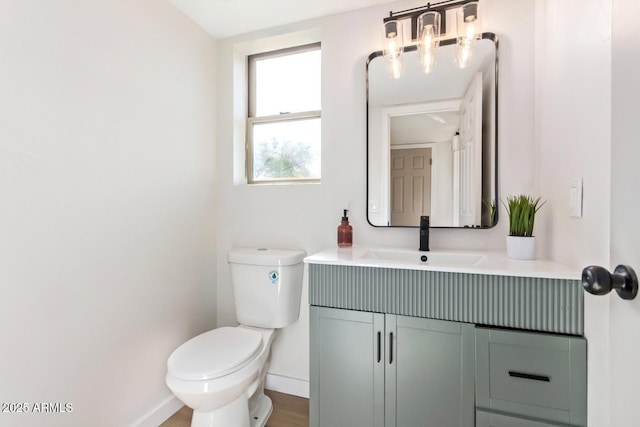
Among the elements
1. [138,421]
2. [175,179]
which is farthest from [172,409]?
[175,179]

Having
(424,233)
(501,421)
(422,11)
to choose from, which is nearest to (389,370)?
(501,421)

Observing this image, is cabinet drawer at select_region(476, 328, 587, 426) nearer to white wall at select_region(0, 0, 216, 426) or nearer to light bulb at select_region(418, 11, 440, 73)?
light bulb at select_region(418, 11, 440, 73)

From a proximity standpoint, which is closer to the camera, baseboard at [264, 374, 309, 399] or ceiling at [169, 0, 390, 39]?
Answer: ceiling at [169, 0, 390, 39]

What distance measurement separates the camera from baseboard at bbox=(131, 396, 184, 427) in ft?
4.83

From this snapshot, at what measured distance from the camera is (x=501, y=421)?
1.03 metres

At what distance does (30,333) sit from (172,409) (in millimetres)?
884

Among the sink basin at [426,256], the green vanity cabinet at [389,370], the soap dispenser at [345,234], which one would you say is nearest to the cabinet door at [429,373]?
the green vanity cabinet at [389,370]

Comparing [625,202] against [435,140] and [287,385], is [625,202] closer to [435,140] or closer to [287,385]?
[435,140]

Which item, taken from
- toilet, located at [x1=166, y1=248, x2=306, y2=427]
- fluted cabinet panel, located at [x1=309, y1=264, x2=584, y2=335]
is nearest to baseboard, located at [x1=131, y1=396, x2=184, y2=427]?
toilet, located at [x1=166, y1=248, x2=306, y2=427]

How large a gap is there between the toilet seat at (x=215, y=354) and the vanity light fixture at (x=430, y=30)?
62.1 inches

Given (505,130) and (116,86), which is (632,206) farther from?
(116,86)

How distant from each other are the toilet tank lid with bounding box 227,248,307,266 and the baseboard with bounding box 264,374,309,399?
2.52ft

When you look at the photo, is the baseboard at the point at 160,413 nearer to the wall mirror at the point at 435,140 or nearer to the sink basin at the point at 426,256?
the sink basin at the point at 426,256

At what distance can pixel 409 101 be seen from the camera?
1.58 metres
